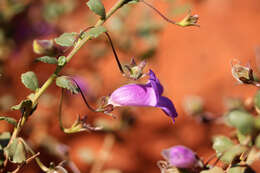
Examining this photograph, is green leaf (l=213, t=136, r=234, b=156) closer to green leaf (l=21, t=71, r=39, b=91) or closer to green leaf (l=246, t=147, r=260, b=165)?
green leaf (l=246, t=147, r=260, b=165)

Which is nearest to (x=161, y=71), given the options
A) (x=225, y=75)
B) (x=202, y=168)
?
(x=225, y=75)

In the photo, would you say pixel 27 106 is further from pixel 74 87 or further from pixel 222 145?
pixel 222 145

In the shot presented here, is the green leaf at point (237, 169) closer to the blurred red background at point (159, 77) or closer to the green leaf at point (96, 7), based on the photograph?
the green leaf at point (96, 7)

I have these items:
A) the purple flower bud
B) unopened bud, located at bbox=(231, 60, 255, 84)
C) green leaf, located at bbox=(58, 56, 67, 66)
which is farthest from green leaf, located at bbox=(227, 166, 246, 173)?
the purple flower bud

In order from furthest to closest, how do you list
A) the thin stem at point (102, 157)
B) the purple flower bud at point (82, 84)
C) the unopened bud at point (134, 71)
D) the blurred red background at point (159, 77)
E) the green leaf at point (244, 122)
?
the blurred red background at point (159, 77) < the purple flower bud at point (82, 84) < the thin stem at point (102, 157) < the unopened bud at point (134, 71) < the green leaf at point (244, 122)

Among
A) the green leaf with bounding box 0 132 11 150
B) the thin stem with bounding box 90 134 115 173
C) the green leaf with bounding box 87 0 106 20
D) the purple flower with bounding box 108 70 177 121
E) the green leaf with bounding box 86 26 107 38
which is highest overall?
the green leaf with bounding box 87 0 106 20

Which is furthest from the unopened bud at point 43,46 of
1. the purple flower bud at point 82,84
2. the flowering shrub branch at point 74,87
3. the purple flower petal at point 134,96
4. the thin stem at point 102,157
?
the purple flower bud at point 82,84

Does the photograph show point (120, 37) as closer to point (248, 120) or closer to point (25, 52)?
point (25, 52)
